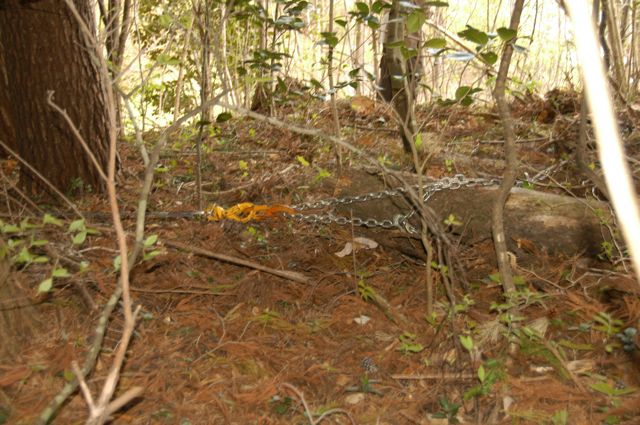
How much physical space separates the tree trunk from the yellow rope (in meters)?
1.15

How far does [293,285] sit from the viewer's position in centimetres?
280

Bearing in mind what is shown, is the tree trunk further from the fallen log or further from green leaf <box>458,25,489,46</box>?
green leaf <box>458,25,489,46</box>

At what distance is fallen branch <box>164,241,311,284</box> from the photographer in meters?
2.80

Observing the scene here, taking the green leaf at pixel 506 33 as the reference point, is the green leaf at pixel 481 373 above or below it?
below

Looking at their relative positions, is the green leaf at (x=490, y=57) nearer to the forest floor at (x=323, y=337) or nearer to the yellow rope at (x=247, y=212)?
the forest floor at (x=323, y=337)

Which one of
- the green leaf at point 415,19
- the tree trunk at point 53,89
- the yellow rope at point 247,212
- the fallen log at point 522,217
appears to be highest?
the green leaf at point 415,19

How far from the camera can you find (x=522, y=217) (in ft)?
9.34

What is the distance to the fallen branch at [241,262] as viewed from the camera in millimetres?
2805

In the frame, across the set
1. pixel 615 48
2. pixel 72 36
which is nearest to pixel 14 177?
pixel 72 36

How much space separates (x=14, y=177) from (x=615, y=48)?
16.2ft

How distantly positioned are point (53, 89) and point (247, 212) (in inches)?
63.1

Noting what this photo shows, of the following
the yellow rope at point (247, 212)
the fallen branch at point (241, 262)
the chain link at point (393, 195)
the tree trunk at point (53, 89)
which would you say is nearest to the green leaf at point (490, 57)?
the chain link at point (393, 195)

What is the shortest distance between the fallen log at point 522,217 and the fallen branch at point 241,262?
523 mm

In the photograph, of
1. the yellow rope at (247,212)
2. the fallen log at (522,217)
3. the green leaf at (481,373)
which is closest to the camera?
the green leaf at (481,373)
